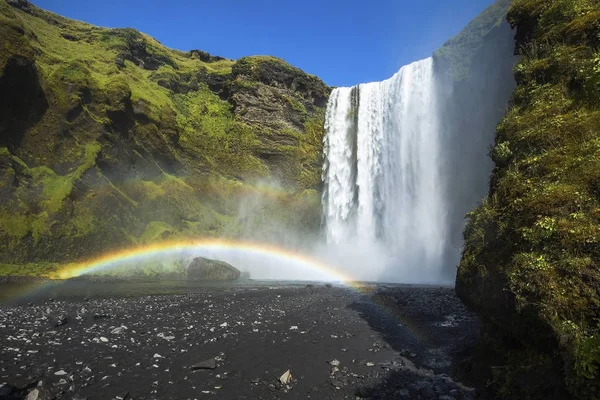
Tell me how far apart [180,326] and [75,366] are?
463 centimetres

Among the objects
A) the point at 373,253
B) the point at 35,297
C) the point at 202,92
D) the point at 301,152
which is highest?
the point at 202,92

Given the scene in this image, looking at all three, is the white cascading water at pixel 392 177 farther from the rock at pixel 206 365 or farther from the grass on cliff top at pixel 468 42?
the rock at pixel 206 365

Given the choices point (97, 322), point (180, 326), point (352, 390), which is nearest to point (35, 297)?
point (97, 322)

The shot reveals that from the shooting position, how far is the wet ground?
7.64 m

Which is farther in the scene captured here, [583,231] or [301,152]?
[301,152]

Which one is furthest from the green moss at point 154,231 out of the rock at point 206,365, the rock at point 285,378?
the rock at point 285,378

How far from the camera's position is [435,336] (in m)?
12.6

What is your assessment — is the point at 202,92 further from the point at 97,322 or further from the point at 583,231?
the point at 583,231

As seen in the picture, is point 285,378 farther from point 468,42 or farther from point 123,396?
point 468,42

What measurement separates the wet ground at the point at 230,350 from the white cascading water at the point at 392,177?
23542mm

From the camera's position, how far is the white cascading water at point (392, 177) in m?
40.2

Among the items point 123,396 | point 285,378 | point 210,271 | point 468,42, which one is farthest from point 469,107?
point 123,396

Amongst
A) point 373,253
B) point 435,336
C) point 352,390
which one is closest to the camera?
point 352,390

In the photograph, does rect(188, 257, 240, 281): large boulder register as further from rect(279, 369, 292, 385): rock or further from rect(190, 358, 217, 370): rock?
rect(279, 369, 292, 385): rock
